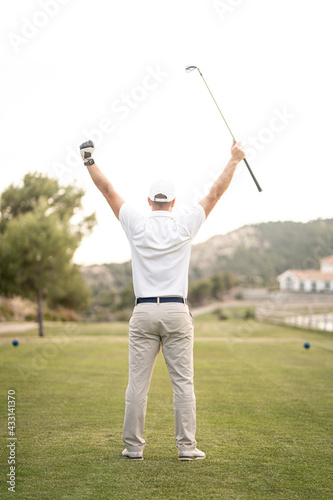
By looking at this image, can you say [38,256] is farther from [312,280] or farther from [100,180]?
[312,280]

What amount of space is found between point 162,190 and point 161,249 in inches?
19.1

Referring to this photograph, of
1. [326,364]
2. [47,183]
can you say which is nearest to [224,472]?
[326,364]

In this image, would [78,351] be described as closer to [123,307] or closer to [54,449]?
[54,449]

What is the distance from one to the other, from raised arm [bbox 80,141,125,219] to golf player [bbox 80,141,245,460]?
12 centimetres

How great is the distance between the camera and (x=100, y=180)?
168 inches

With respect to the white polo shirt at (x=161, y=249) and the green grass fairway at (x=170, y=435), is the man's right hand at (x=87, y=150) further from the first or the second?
the green grass fairway at (x=170, y=435)

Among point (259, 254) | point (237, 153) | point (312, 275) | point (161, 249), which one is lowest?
point (161, 249)

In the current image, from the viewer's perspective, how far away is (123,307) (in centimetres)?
4644

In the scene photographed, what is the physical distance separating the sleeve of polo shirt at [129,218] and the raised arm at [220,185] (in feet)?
1.70

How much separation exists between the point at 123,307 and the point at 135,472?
142 feet

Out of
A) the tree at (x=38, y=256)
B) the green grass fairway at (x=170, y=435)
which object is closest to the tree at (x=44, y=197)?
the tree at (x=38, y=256)

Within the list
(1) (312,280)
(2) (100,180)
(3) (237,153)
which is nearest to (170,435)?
(2) (100,180)

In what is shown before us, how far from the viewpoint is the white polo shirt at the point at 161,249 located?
402 centimetres

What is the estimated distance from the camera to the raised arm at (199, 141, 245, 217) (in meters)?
4.19
